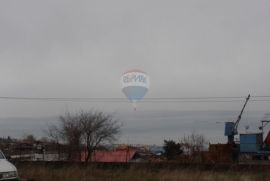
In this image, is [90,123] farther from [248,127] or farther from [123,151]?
[248,127]

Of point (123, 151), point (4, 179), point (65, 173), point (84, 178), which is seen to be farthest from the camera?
point (123, 151)

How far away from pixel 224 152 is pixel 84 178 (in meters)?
20.7

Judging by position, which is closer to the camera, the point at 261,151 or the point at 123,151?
the point at 261,151

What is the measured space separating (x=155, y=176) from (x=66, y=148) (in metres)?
29.8

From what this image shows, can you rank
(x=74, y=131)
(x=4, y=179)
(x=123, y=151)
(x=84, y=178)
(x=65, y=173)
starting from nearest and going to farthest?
(x=4, y=179) < (x=84, y=178) < (x=65, y=173) < (x=123, y=151) < (x=74, y=131)

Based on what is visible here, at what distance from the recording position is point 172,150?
45031mm

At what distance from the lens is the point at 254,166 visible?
2284cm

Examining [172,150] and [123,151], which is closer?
[123,151]

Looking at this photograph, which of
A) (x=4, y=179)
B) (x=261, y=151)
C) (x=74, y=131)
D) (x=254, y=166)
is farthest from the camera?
(x=74, y=131)

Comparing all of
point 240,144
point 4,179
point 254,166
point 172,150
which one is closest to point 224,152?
point 240,144

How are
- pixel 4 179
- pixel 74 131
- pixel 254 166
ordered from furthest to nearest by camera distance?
pixel 74 131
pixel 254 166
pixel 4 179

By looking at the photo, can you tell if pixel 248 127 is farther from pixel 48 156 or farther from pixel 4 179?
pixel 4 179

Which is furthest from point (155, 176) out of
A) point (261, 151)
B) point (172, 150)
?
point (172, 150)

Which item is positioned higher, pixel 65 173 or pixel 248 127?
pixel 248 127
